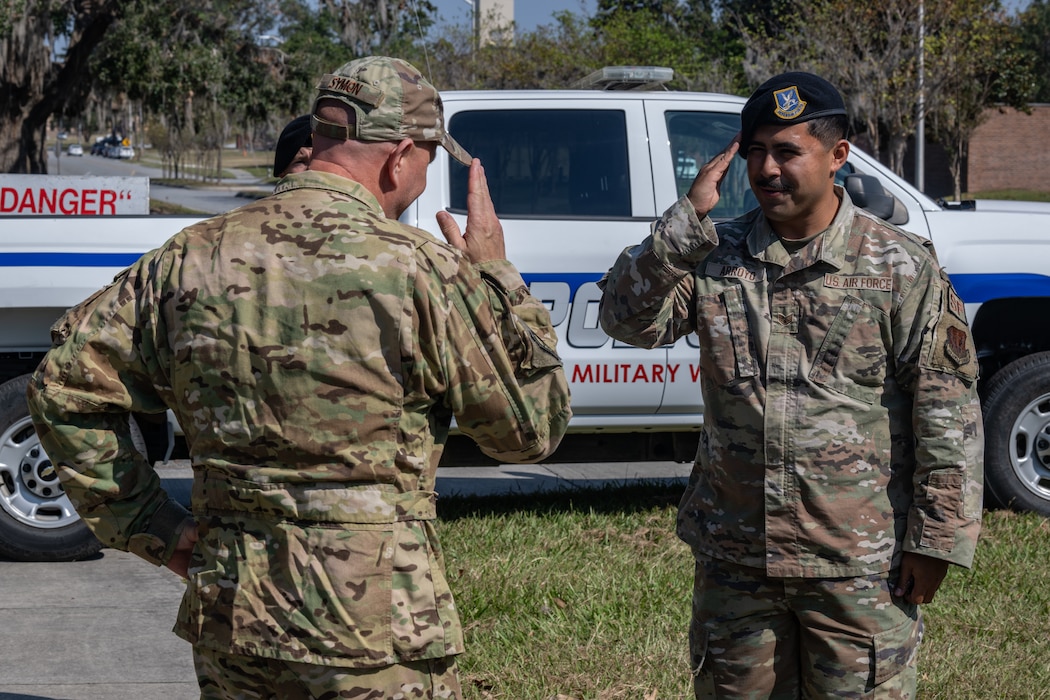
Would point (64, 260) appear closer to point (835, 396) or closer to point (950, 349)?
point (835, 396)

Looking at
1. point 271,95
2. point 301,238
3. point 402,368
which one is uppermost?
point 271,95

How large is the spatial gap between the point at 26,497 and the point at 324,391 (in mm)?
3951

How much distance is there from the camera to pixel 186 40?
22.7 metres

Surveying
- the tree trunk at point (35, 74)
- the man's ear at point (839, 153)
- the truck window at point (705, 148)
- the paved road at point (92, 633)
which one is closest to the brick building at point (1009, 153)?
the tree trunk at point (35, 74)

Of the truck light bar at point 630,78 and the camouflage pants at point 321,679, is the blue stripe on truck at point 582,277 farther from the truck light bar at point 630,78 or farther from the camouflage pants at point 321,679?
the camouflage pants at point 321,679

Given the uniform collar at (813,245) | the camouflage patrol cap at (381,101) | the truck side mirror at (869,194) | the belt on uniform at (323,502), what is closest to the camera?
the belt on uniform at (323,502)

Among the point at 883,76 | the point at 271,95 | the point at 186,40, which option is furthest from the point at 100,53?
the point at 883,76

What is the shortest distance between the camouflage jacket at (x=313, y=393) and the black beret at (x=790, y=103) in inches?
33.3

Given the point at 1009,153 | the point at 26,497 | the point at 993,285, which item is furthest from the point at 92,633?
the point at 1009,153

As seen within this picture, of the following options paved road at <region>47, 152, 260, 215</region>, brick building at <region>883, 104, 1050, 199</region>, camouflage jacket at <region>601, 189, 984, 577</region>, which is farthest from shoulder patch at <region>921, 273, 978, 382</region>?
brick building at <region>883, 104, 1050, 199</region>

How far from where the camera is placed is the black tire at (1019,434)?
5883mm

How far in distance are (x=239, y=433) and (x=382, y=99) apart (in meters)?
0.63

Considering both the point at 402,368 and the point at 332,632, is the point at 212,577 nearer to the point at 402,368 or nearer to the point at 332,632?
the point at 332,632

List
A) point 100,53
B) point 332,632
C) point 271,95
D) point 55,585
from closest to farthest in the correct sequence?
Answer: point 332,632 → point 55,585 → point 100,53 → point 271,95
